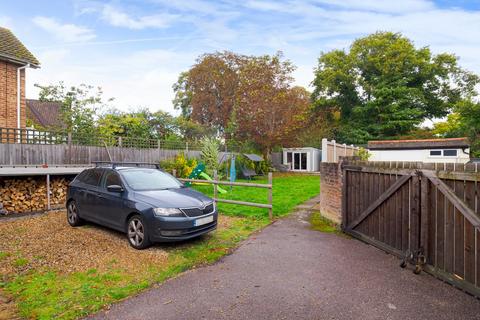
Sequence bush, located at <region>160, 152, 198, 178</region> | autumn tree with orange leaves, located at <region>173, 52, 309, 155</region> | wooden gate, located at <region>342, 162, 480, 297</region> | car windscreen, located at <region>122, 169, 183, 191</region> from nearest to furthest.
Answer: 1. wooden gate, located at <region>342, 162, 480, 297</region>
2. car windscreen, located at <region>122, 169, 183, 191</region>
3. bush, located at <region>160, 152, 198, 178</region>
4. autumn tree with orange leaves, located at <region>173, 52, 309, 155</region>

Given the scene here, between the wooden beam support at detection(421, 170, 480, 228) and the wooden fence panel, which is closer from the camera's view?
the wooden beam support at detection(421, 170, 480, 228)

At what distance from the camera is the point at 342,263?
471cm

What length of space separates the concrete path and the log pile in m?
8.00

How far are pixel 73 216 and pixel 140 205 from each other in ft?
9.42

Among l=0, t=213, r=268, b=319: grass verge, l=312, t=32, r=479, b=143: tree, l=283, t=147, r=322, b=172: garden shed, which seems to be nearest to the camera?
l=0, t=213, r=268, b=319: grass verge

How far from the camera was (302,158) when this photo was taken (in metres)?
28.6

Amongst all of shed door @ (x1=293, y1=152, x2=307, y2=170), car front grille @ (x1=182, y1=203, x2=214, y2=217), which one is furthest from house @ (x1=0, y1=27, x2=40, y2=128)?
shed door @ (x1=293, y1=152, x2=307, y2=170)

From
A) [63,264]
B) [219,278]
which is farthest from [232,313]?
[63,264]

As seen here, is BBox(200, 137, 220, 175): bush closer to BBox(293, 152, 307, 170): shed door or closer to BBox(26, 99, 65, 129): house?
BBox(293, 152, 307, 170): shed door

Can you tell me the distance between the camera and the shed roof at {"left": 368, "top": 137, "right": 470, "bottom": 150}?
22.1 metres

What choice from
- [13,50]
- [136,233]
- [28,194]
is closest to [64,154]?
[28,194]

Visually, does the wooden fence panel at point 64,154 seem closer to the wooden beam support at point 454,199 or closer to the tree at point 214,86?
the wooden beam support at point 454,199

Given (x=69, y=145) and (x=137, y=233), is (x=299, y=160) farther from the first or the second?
(x=137, y=233)

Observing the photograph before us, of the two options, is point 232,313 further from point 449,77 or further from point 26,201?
point 449,77
